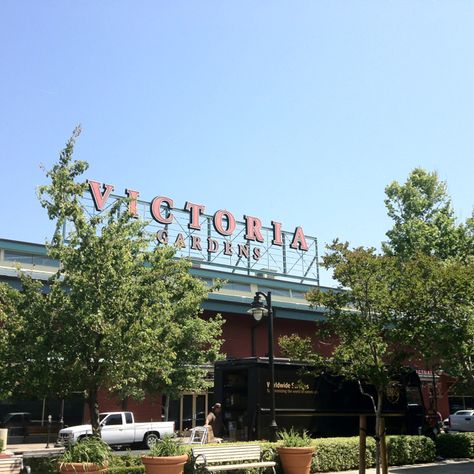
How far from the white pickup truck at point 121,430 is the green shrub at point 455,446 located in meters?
11.3

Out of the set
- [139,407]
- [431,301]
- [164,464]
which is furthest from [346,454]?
[139,407]

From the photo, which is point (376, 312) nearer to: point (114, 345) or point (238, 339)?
point (114, 345)

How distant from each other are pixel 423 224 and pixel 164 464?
59.3 ft

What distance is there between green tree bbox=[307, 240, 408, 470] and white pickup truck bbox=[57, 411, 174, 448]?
503 inches

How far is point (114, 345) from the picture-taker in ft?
42.0

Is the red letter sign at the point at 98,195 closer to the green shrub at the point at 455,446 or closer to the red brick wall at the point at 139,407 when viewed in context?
the red brick wall at the point at 139,407

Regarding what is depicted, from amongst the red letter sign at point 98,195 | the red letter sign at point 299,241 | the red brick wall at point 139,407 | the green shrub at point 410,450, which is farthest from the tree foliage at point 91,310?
the red letter sign at point 299,241

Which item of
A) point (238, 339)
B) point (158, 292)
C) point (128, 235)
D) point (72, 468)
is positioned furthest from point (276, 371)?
point (238, 339)

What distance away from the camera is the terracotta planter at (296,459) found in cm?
1358

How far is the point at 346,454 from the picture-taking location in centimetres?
1577

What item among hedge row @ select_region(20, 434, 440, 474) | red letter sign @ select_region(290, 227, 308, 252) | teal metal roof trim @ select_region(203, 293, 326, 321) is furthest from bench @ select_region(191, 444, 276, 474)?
red letter sign @ select_region(290, 227, 308, 252)

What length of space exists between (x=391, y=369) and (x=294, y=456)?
3.41 metres

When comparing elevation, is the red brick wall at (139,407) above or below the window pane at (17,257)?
below

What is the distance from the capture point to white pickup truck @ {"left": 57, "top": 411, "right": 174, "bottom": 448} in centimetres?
2409
